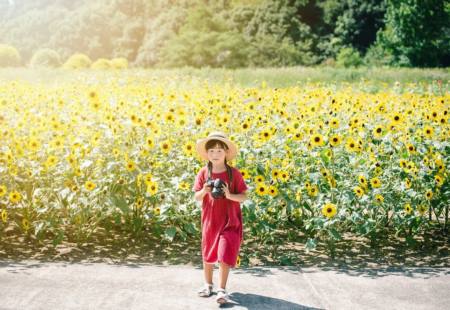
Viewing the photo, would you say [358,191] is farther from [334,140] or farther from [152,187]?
[152,187]

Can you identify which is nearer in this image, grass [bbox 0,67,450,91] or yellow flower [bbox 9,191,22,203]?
yellow flower [bbox 9,191,22,203]

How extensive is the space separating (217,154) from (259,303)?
0.86 m

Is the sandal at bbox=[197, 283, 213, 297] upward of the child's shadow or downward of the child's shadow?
upward

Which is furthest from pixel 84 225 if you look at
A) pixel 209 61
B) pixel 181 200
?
pixel 209 61

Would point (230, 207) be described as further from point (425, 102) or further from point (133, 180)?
point (425, 102)

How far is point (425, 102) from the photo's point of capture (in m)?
6.72

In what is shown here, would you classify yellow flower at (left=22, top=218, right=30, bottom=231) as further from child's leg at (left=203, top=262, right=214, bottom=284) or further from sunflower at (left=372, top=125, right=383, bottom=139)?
sunflower at (left=372, top=125, right=383, bottom=139)

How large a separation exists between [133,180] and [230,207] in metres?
1.23

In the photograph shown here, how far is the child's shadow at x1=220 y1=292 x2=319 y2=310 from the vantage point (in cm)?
346

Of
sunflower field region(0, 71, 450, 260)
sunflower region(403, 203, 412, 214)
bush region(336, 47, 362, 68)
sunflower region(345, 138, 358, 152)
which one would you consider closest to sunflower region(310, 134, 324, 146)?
sunflower field region(0, 71, 450, 260)

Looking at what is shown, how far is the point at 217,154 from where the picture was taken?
3.51m

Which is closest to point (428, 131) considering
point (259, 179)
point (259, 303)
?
point (259, 179)

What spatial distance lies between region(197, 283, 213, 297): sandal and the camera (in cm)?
57

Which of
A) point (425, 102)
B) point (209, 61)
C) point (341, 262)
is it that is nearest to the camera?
point (341, 262)
